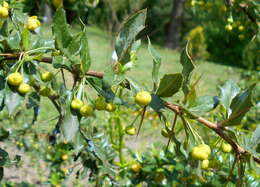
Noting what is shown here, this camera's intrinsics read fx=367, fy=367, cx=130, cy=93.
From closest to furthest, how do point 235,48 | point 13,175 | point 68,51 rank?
1. point 68,51
2. point 13,175
3. point 235,48

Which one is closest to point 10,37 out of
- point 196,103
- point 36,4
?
point 196,103

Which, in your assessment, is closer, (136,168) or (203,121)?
(203,121)

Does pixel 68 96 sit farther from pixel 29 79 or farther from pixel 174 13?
pixel 174 13

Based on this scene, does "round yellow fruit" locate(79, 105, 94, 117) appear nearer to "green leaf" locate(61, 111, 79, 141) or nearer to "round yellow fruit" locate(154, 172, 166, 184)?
"green leaf" locate(61, 111, 79, 141)

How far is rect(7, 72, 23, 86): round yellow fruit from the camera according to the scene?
57cm

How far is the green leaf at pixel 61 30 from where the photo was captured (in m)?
0.57

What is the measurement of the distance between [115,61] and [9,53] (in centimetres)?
18

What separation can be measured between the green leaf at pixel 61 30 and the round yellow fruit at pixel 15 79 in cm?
8

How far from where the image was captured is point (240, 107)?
1.97 feet

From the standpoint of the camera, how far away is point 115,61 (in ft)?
1.98

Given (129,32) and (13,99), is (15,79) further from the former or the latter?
(129,32)

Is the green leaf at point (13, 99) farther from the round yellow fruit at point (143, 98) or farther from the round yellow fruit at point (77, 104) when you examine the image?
the round yellow fruit at point (143, 98)

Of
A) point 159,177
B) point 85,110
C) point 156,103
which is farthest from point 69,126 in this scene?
point 159,177

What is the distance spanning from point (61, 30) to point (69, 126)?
0.15 metres
